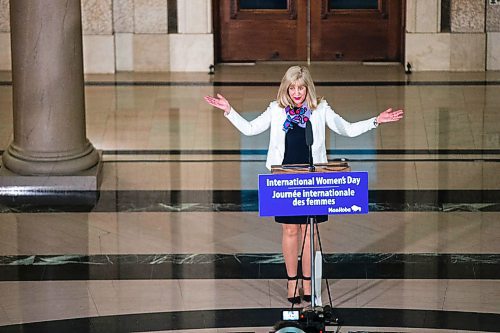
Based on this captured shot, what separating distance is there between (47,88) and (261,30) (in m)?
5.71

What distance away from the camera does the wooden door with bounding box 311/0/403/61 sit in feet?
52.5

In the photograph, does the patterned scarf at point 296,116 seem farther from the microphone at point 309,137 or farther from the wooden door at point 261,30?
the wooden door at point 261,30

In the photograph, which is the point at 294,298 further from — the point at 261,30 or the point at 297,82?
the point at 261,30

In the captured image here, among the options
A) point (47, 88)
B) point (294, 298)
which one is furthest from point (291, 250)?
point (47, 88)

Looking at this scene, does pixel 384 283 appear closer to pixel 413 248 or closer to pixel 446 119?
pixel 413 248

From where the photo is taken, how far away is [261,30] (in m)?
16.1

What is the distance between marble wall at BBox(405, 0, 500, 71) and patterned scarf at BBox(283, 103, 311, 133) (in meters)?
7.57

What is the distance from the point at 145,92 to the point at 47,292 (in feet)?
19.9

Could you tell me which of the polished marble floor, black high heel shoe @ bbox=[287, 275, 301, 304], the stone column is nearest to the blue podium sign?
the polished marble floor

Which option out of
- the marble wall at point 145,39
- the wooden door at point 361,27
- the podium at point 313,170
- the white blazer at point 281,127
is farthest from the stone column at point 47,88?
the wooden door at point 361,27

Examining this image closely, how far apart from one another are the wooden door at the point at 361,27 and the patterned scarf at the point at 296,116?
7966 millimetres

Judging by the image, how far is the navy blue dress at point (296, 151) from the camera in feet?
26.9

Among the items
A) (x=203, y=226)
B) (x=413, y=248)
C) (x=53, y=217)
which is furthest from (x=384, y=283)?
(x=53, y=217)

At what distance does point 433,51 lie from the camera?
1560cm
